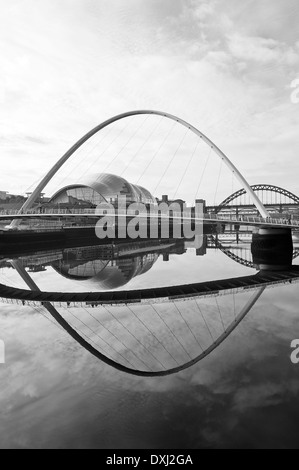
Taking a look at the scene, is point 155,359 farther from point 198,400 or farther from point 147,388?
point 198,400

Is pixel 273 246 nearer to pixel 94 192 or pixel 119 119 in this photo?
pixel 119 119

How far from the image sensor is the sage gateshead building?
240 feet

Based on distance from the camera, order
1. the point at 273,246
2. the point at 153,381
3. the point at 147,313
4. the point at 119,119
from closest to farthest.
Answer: the point at 153,381
the point at 147,313
the point at 273,246
the point at 119,119

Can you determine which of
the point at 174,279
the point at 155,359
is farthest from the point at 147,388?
the point at 174,279

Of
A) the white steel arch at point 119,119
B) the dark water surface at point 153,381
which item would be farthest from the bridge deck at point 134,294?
the white steel arch at point 119,119

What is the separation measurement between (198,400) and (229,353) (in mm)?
2843

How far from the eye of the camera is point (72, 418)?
5.96 metres

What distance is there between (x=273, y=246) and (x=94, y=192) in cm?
4957

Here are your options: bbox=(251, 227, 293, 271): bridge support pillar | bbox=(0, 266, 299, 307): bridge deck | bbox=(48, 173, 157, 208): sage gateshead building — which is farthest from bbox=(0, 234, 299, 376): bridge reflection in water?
bbox=(48, 173, 157, 208): sage gateshead building

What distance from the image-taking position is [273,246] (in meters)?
32.2

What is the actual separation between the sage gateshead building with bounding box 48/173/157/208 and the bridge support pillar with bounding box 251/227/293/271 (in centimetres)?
4392

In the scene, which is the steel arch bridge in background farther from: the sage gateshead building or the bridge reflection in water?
the bridge reflection in water

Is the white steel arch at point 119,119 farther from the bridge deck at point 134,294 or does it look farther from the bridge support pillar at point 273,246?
the bridge deck at point 134,294

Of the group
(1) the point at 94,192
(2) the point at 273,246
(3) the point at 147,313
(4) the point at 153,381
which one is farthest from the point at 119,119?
(4) the point at 153,381
